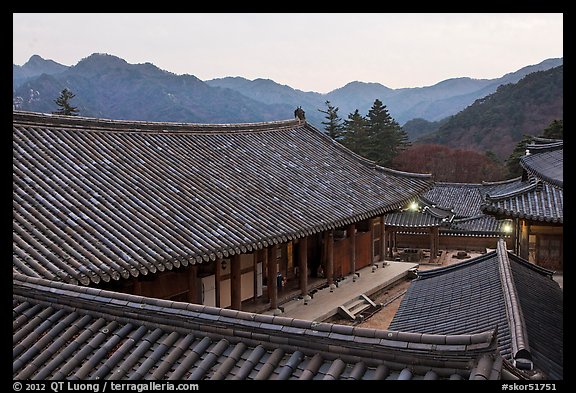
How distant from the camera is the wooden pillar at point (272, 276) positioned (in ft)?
45.5

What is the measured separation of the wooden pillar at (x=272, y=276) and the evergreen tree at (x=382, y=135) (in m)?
41.1

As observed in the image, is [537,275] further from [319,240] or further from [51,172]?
[51,172]

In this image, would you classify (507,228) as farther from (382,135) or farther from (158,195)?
(158,195)

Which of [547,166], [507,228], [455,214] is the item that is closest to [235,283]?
[547,166]

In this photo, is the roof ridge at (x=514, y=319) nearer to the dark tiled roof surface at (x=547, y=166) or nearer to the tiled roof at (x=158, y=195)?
the dark tiled roof surface at (x=547, y=166)

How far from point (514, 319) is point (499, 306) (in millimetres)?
1479

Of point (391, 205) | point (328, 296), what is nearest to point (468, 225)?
point (391, 205)

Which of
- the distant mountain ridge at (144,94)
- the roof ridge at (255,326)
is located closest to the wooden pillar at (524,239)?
the roof ridge at (255,326)

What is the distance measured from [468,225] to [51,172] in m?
29.4

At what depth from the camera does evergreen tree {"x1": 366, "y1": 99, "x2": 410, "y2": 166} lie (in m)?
54.6

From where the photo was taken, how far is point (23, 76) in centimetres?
15862

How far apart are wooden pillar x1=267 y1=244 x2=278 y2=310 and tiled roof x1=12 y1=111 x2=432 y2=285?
1.16 meters

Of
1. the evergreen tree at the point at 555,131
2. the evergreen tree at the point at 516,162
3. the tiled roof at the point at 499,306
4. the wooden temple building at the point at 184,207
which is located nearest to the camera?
the tiled roof at the point at 499,306

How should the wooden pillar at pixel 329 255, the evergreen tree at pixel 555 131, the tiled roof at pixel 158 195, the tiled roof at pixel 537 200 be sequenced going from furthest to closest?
the evergreen tree at pixel 555 131 < the wooden pillar at pixel 329 255 < the tiled roof at pixel 537 200 < the tiled roof at pixel 158 195
